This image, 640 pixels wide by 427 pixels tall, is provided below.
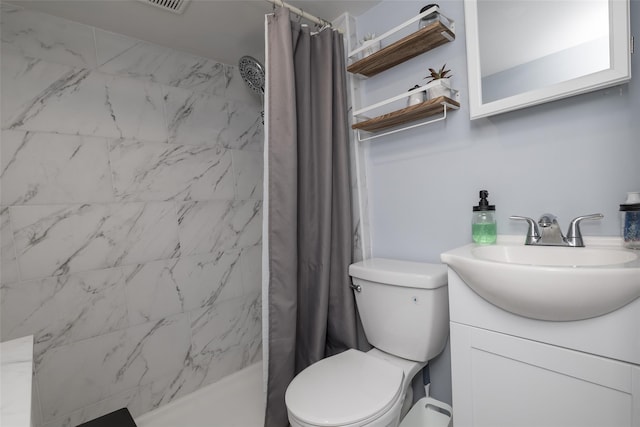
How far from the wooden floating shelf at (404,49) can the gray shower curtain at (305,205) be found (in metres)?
0.13

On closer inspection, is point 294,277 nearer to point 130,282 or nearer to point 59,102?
point 130,282

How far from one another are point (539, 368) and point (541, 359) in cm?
3

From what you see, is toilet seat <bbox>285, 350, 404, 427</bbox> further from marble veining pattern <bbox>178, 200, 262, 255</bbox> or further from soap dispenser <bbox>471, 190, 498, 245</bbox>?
marble veining pattern <bbox>178, 200, 262, 255</bbox>

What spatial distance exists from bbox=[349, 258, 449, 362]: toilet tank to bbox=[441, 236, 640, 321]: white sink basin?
10.0 inches

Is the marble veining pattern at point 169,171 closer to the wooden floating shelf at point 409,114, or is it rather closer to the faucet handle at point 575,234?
the wooden floating shelf at point 409,114

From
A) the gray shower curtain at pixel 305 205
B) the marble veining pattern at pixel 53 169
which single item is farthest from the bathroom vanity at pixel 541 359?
the marble veining pattern at pixel 53 169

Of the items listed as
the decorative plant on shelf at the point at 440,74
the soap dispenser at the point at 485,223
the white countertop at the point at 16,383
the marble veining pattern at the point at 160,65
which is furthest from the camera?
the marble veining pattern at the point at 160,65

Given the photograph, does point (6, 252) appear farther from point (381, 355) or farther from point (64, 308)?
point (381, 355)

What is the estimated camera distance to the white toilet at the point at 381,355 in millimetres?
1035

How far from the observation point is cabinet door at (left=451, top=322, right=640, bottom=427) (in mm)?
765

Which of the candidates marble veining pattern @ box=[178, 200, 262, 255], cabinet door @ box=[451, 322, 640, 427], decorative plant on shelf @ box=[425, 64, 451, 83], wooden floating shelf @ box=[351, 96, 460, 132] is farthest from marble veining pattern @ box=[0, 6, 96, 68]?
cabinet door @ box=[451, 322, 640, 427]

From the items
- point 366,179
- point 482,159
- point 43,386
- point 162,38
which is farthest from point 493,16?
point 43,386

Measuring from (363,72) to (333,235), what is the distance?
2.78 feet

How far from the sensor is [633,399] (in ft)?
2.43
